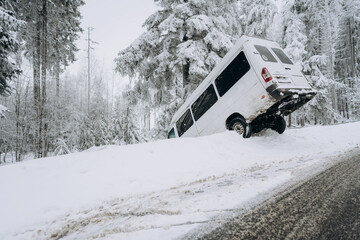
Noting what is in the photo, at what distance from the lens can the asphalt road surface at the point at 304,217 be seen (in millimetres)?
1178

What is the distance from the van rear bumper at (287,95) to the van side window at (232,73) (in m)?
1.05

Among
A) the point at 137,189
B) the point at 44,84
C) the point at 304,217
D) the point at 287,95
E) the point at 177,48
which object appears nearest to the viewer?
the point at 304,217

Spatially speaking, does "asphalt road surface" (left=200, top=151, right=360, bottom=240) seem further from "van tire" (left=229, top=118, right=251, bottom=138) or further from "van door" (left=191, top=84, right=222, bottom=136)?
"van door" (left=191, top=84, right=222, bottom=136)

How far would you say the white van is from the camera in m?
5.39

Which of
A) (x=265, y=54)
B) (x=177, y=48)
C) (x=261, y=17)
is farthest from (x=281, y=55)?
(x=261, y=17)

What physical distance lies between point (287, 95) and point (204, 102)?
2708 mm

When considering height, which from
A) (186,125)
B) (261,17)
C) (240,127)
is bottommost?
(240,127)

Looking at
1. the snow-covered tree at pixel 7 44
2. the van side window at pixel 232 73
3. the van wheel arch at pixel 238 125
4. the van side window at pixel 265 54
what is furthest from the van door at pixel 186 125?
the snow-covered tree at pixel 7 44

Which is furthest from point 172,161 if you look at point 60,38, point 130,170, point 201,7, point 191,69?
point 60,38

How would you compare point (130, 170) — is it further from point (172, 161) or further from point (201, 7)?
point (201, 7)

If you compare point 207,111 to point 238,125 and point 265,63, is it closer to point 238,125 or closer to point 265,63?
point 238,125

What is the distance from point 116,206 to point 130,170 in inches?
50.4

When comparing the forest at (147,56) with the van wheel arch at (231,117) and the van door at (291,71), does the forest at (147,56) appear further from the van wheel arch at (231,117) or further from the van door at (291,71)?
the van door at (291,71)

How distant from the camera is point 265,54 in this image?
5.71 meters
